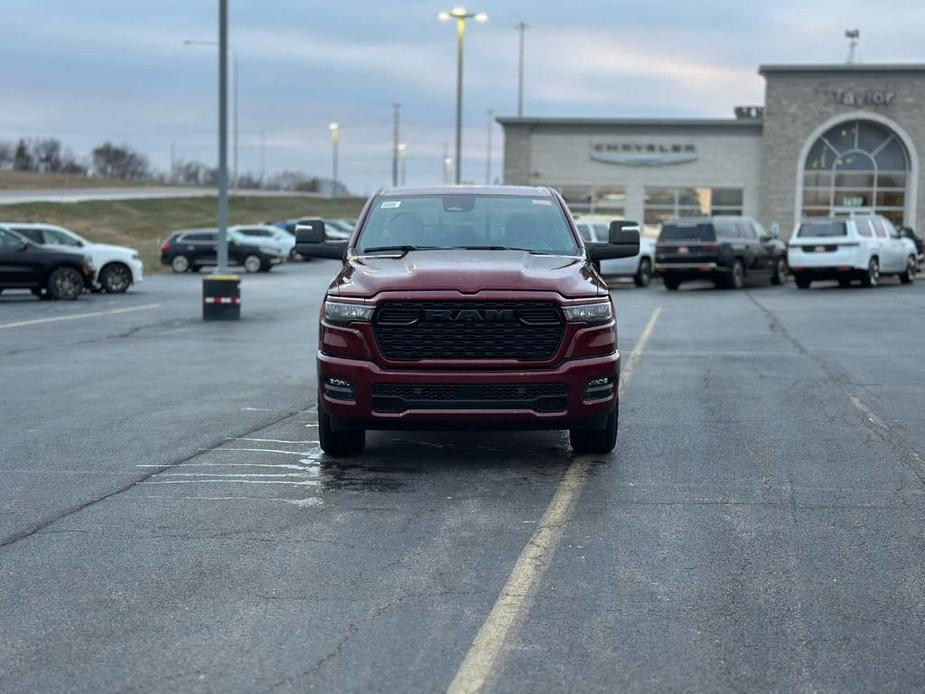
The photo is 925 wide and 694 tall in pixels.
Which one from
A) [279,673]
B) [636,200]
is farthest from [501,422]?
[636,200]

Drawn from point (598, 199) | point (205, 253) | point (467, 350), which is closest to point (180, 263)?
point (205, 253)

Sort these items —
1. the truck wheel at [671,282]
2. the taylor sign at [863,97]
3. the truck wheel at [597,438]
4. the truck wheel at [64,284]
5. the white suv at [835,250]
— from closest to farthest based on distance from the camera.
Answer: the truck wheel at [597,438] → the truck wheel at [64,284] → the white suv at [835,250] → the truck wheel at [671,282] → the taylor sign at [863,97]

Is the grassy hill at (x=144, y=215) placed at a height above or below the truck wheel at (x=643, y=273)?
above

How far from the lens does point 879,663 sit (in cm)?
457

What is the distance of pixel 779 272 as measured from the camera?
3500 centimetres

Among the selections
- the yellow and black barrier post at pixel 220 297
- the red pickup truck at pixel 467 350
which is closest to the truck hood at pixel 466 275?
the red pickup truck at pixel 467 350

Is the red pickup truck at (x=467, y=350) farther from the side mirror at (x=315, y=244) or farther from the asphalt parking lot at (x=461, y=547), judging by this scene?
the side mirror at (x=315, y=244)

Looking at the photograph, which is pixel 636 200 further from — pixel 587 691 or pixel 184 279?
pixel 587 691

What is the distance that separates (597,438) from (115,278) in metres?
23.8

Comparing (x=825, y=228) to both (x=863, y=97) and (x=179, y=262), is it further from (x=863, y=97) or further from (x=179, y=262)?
(x=863, y=97)

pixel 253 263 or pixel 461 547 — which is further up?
pixel 461 547

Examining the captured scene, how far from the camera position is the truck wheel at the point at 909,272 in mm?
33812

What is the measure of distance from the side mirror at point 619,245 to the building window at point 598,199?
158 ft

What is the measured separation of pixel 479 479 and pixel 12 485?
2.94 metres
